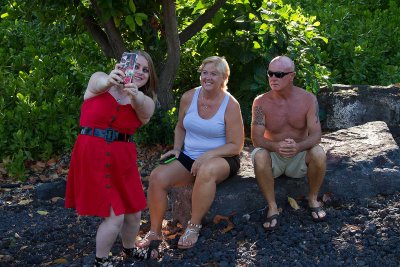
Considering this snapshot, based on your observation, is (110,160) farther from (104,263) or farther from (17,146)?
(17,146)

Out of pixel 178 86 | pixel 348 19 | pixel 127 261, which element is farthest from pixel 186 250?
pixel 348 19

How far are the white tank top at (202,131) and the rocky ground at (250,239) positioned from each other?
0.53 metres

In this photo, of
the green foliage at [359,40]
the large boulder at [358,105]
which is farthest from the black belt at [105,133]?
the green foliage at [359,40]

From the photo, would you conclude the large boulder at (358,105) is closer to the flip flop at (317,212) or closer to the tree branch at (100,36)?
the tree branch at (100,36)

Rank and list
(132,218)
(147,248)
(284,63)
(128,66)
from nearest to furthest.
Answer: (128,66)
(132,218)
(147,248)
(284,63)

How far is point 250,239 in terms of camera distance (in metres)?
4.64

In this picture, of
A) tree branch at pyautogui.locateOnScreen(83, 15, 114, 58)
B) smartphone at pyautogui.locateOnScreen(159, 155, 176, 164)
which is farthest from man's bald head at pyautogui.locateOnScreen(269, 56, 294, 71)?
tree branch at pyautogui.locateOnScreen(83, 15, 114, 58)

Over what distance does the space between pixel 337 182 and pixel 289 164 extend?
1.44 feet

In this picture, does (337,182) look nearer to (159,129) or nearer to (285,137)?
(285,137)

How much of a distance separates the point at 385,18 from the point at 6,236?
21.9 ft

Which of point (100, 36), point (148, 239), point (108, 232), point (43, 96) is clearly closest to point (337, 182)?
point (148, 239)

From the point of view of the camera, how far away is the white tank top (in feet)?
16.0

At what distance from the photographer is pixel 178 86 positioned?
764cm

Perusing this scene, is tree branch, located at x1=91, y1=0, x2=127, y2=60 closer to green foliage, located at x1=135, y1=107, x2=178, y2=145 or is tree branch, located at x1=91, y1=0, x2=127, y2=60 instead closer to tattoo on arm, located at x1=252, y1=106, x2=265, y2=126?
green foliage, located at x1=135, y1=107, x2=178, y2=145
